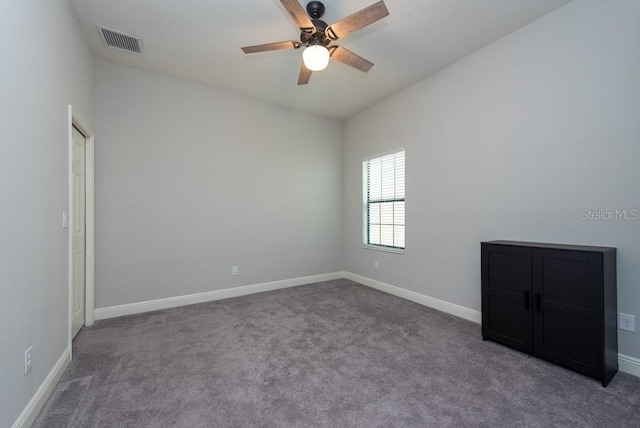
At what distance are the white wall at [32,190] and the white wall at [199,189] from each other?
3.52 feet

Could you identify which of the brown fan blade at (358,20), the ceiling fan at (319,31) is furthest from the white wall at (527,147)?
the brown fan blade at (358,20)

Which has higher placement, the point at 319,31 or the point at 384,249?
the point at 319,31

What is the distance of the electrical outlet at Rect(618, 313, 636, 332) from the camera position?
6.81ft

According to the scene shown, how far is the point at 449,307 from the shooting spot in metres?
3.34

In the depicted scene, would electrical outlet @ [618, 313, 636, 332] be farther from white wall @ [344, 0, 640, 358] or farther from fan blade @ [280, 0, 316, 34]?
fan blade @ [280, 0, 316, 34]

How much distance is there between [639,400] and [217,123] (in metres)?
4.76

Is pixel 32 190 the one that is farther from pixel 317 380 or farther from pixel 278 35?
pixel 278 35

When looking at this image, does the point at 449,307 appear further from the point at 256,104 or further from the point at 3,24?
the point at 3,24

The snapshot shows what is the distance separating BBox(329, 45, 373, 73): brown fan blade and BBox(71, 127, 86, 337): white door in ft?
8.51

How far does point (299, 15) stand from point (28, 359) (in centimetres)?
274

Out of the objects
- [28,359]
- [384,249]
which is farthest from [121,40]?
[384,249]

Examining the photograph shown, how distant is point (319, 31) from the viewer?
7.32 ft

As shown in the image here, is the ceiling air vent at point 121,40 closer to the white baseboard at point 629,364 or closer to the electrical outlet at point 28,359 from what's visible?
the electrical outlet at point 28,359

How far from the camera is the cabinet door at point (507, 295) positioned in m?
2.35
